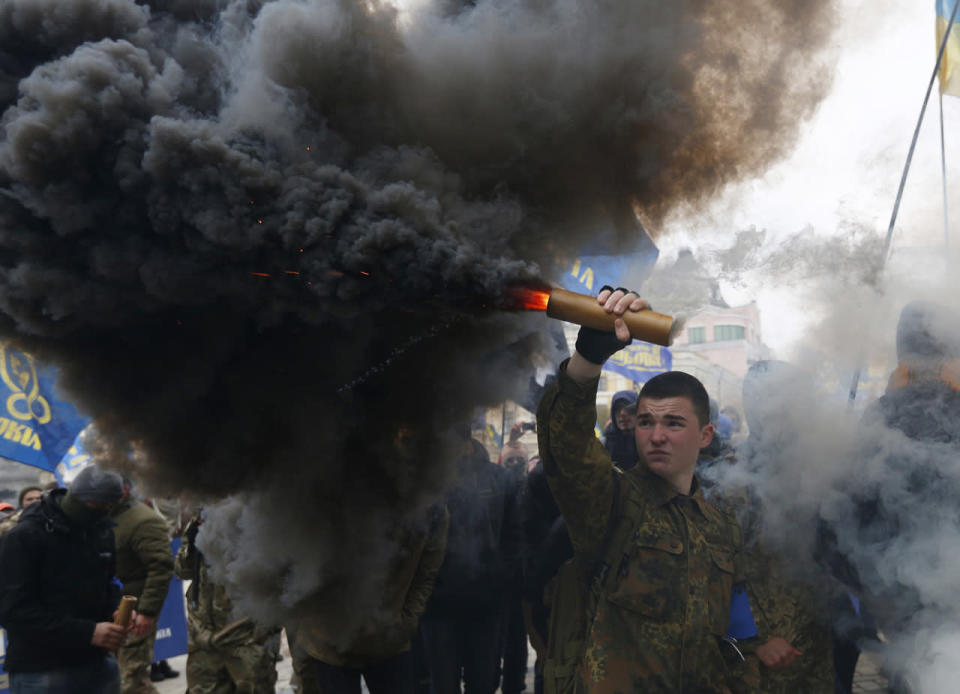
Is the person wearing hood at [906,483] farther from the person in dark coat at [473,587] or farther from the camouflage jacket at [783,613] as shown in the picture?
the person in dark coat at [473,587]

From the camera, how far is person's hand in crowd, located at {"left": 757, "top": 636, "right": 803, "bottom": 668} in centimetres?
305

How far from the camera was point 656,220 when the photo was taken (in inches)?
119

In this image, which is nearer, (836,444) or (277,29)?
(277,29)

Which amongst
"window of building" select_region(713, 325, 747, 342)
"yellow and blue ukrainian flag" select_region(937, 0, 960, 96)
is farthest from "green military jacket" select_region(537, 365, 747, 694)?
"yellow and blue ukrainian flag" select_region(937, 0, 960, 96)

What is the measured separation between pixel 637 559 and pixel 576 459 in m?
0.44

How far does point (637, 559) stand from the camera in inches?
114

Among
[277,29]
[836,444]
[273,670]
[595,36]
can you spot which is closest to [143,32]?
[277,29]

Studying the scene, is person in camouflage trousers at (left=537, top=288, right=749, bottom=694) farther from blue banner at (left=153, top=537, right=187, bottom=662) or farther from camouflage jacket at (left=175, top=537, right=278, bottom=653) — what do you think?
blue banner at (left=153, top=537, right=187, bottom=662)

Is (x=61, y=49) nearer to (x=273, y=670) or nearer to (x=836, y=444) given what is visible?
(x=836, y=444)

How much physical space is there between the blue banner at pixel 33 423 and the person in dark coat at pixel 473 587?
2859mm

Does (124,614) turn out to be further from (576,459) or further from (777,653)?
(777,653)

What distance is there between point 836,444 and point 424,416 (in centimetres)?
161

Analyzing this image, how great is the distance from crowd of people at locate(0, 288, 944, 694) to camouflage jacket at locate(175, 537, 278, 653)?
0.01 m

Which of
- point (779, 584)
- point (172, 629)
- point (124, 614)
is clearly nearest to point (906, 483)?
point (779, 584)
